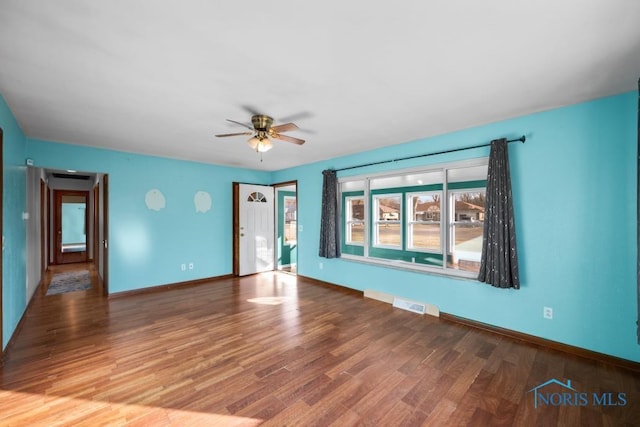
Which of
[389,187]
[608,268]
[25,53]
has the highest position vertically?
[25,53]

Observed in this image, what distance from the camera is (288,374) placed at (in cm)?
218

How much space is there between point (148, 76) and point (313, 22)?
1395 millimetres

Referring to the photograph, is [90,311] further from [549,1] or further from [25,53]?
[549,1]

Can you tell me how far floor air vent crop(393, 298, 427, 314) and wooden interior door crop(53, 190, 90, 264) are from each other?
8782 mm

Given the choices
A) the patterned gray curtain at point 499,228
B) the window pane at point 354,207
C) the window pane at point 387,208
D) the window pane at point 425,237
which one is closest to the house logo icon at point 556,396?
the patterned gray curtain at point 499,228

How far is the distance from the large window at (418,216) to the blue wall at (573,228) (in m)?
0.55

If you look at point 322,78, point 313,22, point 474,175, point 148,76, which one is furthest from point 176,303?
point 474,175

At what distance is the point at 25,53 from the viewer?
1712 mm

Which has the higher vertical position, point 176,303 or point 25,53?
point 25,53

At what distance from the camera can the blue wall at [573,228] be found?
230 centimetres

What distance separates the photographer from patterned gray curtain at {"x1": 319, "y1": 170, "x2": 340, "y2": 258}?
15.4ft

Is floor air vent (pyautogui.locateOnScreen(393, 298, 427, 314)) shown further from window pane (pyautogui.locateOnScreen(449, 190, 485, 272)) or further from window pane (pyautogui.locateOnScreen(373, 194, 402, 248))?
window pane (pyautogui.locateOnScreen(373, 194, 402, 248))

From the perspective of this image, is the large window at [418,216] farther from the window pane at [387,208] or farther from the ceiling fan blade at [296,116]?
the ceiling fan blade at [296,116]

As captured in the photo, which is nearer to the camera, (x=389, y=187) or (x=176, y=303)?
(x=176, y=303)
